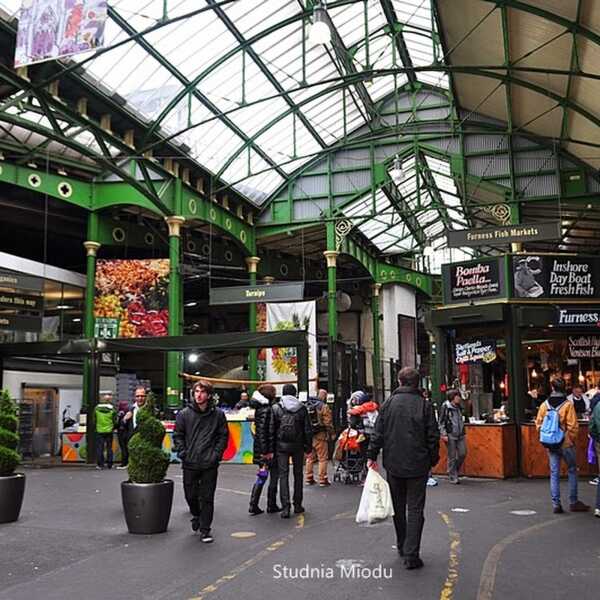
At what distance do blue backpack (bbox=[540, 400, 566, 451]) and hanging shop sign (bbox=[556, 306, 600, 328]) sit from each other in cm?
460

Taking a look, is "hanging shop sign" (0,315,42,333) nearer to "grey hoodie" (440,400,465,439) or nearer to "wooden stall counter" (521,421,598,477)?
"grey hoodie" (440,400,465,439)

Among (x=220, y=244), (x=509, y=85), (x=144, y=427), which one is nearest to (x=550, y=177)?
(x=509, y=85)

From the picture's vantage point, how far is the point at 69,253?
2522 centimetres

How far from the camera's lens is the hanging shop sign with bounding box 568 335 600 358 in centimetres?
1305

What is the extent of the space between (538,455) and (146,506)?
760 cm

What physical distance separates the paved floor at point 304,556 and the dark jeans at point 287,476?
25 centimetres

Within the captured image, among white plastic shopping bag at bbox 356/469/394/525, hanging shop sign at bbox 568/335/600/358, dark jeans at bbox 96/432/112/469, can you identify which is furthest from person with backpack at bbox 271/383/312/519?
dark jeans at bbox 96/432/112/469

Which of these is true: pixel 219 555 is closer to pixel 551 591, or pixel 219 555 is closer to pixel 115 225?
pixel 551 591

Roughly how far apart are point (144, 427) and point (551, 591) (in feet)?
14.1

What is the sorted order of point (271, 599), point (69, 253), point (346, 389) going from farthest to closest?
point (69, 253) → point (346, 389) → point (271, 599)

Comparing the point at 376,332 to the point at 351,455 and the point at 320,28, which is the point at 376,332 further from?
the point at 320,28

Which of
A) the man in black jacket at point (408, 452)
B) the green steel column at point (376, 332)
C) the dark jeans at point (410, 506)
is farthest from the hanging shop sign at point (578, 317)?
the green steel column at point (376, 332)

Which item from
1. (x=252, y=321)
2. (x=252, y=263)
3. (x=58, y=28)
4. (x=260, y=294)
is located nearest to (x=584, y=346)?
(x=260, y=294)

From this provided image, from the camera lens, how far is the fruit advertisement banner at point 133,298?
19.5 meters
